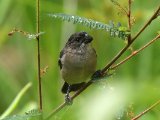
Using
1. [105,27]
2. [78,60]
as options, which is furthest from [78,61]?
[105,27]

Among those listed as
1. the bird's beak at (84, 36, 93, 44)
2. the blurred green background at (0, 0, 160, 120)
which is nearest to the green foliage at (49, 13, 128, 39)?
the bird's beak at (84, 36, 93, 44)

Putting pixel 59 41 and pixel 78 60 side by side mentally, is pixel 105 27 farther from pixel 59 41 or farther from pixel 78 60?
pixel 59 41

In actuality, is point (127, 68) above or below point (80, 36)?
below

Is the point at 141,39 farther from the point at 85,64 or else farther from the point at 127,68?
the point at 85,64

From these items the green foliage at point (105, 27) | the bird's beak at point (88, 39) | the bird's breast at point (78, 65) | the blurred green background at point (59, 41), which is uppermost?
the green foliage at point (105, 27)

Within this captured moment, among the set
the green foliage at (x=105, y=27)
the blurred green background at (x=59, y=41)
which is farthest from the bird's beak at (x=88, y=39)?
the green foliage at (x=105, y=27)

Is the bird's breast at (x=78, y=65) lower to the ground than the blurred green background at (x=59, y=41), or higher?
higher

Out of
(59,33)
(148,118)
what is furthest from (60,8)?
(148,118)

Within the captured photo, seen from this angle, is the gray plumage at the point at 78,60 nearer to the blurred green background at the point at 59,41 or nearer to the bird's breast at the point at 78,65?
the bird's breast at the point at 78,65
